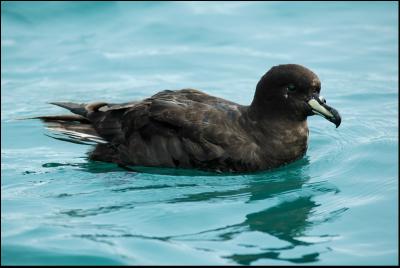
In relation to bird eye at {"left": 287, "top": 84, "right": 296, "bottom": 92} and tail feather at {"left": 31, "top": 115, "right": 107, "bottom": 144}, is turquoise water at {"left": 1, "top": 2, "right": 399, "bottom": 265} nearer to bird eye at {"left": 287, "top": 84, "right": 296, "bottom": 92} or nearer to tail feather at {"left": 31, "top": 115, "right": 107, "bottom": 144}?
tail feather at {"left": 31, "top": 115, "right": 107, "bottom": 144}

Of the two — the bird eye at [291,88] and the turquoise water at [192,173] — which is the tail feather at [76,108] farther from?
the bird eye at [291,88]

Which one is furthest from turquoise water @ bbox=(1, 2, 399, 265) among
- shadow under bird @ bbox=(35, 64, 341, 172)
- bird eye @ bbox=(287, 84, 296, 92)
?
bird eye @ bbox=(287, 84, 296, 92)

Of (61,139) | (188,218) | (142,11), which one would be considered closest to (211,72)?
(142,11)

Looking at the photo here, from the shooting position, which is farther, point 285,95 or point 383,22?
point 383,22

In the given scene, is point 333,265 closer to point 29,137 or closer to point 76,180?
point 76,180

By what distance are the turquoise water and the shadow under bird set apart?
0.55 feet

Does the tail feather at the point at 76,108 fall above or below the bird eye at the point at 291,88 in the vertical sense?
below

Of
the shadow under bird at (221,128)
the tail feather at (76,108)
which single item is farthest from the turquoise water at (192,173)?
the tail feather at (76,108)

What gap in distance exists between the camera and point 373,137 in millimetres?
10398

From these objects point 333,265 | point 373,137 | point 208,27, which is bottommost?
point 333,265

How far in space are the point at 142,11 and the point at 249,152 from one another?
7.30 metres

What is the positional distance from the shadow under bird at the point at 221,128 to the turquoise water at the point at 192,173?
168 millimetres

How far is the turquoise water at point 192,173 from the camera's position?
727 cm

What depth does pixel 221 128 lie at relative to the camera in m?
8.82
